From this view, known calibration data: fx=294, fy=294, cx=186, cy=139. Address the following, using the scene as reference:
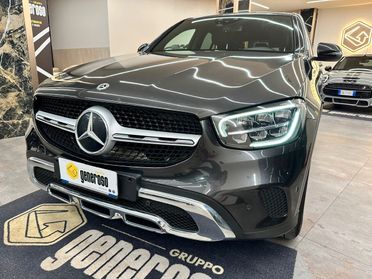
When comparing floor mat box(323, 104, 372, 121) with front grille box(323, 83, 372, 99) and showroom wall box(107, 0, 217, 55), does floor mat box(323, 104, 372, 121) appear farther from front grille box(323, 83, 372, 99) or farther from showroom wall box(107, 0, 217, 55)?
showroom wall box(107, 0, 217, 55)

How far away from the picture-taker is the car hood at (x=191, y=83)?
1.02m

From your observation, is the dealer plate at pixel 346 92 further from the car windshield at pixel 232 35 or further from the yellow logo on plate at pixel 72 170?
the yellow logo on plate at pixel 72 170

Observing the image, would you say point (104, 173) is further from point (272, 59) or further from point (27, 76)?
point (27, 76)

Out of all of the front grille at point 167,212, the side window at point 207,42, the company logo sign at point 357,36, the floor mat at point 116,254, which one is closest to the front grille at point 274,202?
the front grille at point 167,212

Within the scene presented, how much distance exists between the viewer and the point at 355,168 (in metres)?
2.57

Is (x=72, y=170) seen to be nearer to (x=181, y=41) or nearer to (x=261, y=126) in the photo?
(x=261, y=126)

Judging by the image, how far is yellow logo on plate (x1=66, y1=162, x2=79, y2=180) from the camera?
1198 mm

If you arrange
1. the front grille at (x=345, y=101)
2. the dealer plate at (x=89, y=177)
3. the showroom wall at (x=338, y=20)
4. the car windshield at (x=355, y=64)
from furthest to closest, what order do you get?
the showroom wall at (x=338, y=20), the car windshield at (x=355, y=64), the front grille at (x=345, y=101), the dealer plate at (x=89, y=177)

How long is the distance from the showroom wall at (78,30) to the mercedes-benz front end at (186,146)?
6.52m

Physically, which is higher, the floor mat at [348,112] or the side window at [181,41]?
the side window at [181,41]

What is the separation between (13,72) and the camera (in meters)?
3.20

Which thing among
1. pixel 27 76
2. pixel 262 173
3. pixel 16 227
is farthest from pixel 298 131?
pixel 27 76

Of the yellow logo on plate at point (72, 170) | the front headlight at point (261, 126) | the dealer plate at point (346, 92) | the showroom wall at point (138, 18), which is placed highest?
the showroom wall at point (138, 18)

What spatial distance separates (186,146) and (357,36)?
40.3ft
